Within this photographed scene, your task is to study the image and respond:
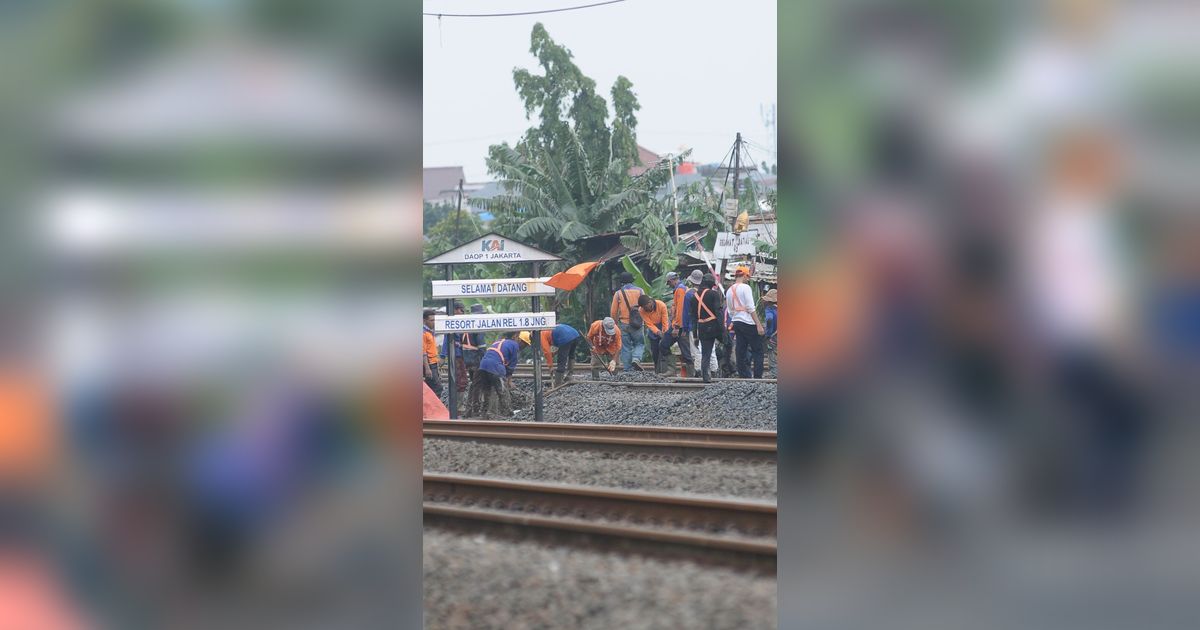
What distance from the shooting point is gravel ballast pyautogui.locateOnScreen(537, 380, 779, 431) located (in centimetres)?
1048

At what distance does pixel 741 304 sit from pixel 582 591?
8110mm

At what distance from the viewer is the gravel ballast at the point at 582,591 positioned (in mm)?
3957

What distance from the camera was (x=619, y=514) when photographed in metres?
5.66

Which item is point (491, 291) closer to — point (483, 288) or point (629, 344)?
point (483, 288)

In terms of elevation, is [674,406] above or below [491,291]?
below

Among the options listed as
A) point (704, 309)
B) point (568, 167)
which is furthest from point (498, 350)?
point (568, 167)
